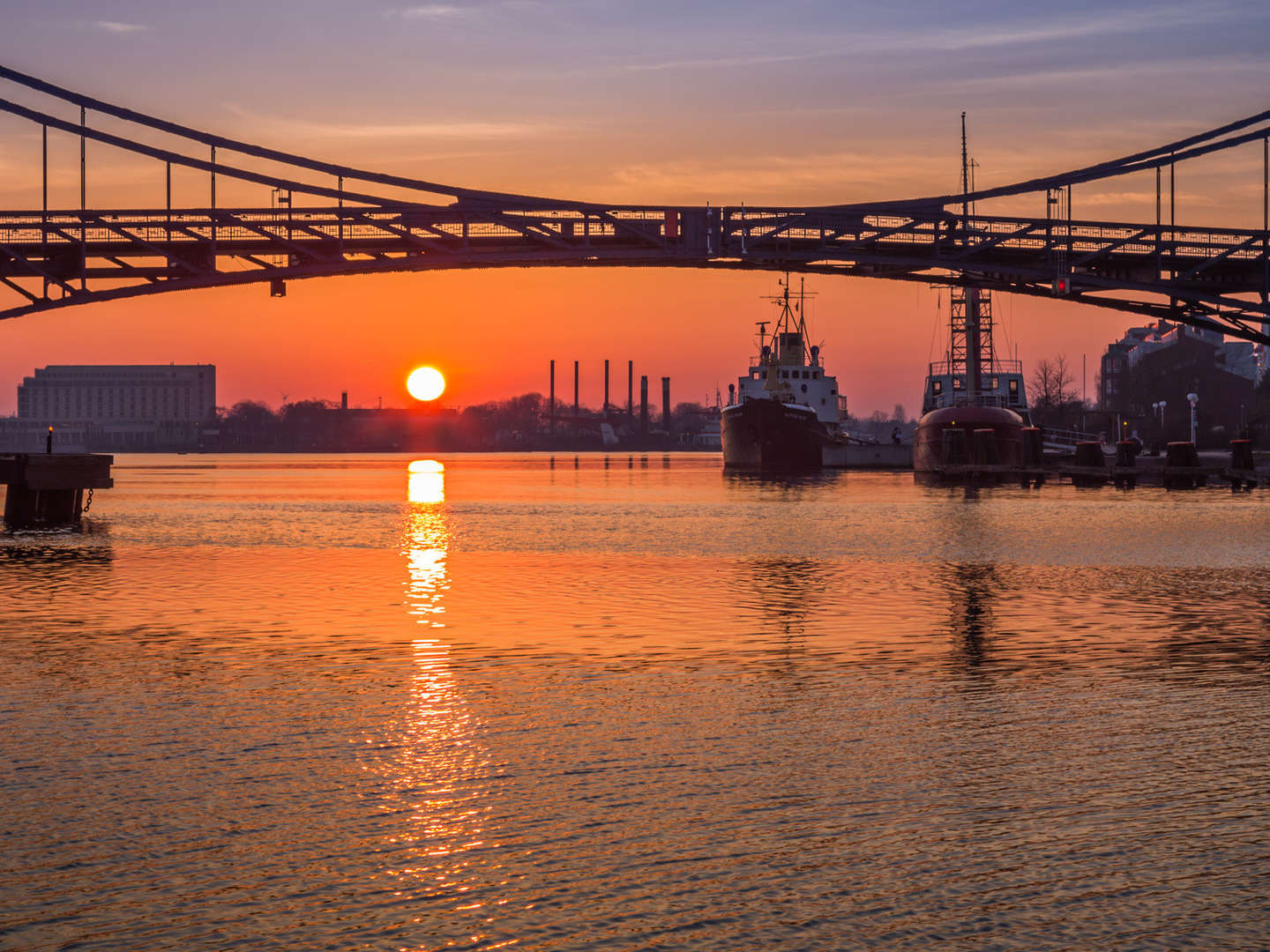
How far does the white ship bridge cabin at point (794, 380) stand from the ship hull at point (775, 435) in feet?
18.9

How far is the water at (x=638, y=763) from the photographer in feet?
24.2

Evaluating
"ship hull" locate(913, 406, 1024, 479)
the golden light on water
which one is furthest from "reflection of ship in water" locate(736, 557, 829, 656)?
→ "ship hull" locate(913, 406, 1024, 479)

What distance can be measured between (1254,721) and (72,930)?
9272 mm

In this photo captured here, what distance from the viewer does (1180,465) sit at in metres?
67.6

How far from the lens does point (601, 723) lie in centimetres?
1243

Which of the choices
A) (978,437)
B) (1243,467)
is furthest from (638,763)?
(978,437)

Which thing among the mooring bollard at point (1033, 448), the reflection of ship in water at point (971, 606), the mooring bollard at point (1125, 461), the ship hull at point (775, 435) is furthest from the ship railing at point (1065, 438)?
the reflection of ship in water at point (971, 606)

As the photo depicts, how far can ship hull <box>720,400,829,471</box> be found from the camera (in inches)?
4348

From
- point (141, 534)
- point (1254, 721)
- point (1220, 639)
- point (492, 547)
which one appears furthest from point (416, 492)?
point (1254, 721)

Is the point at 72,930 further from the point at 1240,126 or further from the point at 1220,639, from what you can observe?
the point at 1240,126

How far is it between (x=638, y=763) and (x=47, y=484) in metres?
37.8

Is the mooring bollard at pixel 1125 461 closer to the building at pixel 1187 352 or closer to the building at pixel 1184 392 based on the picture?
the building at pixel 1184 392

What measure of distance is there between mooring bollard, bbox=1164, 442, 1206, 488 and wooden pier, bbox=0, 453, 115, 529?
44658mm

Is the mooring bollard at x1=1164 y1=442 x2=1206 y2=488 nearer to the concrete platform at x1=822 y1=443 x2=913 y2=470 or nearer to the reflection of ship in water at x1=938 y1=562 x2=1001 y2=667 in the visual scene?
the reflection of ship in water at x1=938 y1=562 x2=1001 y2=667
